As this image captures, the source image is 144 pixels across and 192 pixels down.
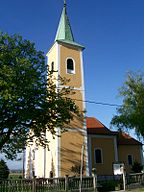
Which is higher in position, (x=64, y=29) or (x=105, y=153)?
(x=64, y=29)

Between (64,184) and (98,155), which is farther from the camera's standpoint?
(98,155)

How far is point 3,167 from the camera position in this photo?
40875 millimetres

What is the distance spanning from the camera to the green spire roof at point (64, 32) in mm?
37841

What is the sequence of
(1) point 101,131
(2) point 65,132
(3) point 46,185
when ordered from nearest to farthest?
1. (3) point 46,185
2. (2) point 65,132
3. (1) point 101,131

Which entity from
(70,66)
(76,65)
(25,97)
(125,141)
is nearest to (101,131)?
(125,141)

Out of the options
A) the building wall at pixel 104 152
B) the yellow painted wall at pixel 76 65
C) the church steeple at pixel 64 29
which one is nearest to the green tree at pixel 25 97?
the yellow painted wall at pixel 76 65

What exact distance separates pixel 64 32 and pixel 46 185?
80.6 feet

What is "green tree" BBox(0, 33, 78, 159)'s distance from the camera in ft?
72.8

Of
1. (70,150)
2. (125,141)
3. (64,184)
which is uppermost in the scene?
(125,141)

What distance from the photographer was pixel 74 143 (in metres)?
32.7

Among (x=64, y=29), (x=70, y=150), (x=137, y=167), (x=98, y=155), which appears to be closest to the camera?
(x=70, y=150)

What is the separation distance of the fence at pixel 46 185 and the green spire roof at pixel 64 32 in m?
20.4

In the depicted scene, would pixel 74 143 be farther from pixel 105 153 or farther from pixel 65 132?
pixel 105 153

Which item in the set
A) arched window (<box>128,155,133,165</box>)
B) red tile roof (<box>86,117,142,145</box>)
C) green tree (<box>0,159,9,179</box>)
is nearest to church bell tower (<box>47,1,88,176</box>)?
red tile roof (<box>86,117,142,145</box>)
